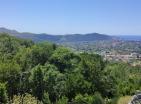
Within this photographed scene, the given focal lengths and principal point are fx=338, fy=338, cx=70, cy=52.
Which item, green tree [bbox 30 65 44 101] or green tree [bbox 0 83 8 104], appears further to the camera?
green tree [bbox 30 65 44 101]

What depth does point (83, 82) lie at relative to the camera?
50719 mm

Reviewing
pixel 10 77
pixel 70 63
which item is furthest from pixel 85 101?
pixel 70 63

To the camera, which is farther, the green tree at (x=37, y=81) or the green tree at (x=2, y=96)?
the green tree at (x=37, y=81)

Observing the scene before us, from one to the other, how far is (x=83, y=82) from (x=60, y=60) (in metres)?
13.4

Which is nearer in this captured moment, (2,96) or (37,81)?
(2,96)

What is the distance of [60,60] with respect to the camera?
63219mm

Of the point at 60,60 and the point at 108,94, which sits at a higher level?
the point at 60,60

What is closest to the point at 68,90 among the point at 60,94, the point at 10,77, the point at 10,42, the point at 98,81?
the point at 60,94

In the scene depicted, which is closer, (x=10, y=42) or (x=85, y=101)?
(x=85, y=101)

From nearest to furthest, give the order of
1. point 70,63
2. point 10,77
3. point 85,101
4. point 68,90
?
point 85,101 → point 68,90 → point 10,77 → point 70,63

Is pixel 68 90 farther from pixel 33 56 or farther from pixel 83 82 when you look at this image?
pixel 33 56

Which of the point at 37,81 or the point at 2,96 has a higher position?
the point at 37,81

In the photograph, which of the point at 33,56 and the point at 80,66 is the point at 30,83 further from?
the point at 33,56

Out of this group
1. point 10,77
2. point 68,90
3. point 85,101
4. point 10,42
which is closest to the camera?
point 85,101
